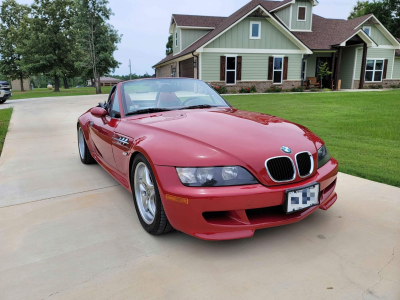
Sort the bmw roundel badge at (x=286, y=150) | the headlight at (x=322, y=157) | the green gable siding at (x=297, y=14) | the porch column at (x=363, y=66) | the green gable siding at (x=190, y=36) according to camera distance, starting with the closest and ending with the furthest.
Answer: the bmw roundel badge at (x=286, y=150), the headlight at (x=322, y=157), the porch column at (x=363, y=66), the green gable siding at (x=297, y=14), the green gable siding at (x=190, y=36)

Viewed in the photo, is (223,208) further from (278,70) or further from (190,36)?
(190,36)

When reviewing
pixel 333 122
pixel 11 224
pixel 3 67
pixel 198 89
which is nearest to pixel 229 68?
pixel 333 122

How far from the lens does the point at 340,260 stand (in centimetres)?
225

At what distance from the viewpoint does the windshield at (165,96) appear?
3.53 metres

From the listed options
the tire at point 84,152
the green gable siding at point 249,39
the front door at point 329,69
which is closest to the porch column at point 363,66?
the front door at point 329,69

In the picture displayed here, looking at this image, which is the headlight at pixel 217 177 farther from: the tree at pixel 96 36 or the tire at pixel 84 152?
the tree at pixel 96 36

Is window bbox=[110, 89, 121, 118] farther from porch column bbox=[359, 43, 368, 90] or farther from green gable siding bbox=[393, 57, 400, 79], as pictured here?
green gable siding bbox=[393, 57, 400, 79]

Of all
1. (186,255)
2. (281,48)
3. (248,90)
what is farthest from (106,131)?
(281,48)

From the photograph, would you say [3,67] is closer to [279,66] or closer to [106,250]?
[279,66]

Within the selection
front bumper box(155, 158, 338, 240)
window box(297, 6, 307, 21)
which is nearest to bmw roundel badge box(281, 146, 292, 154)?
front bumper box(155, 158, 338, 240)

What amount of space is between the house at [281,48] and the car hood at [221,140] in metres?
17.7

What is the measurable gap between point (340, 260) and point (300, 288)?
496 mm

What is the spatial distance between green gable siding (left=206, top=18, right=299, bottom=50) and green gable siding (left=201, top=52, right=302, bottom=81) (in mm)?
611

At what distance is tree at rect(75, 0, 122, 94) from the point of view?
30406mm
